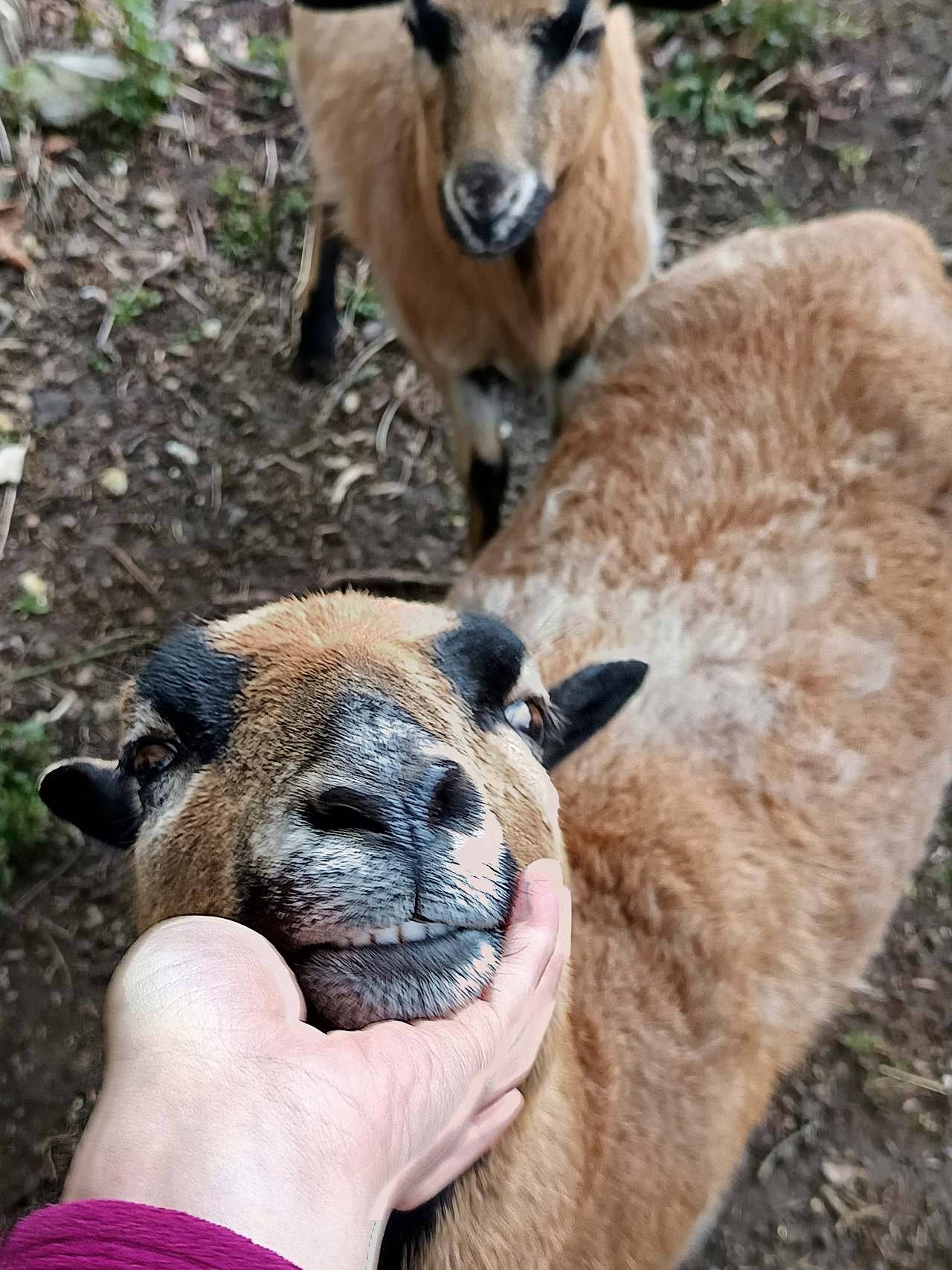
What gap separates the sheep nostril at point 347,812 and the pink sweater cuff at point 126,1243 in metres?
0.43

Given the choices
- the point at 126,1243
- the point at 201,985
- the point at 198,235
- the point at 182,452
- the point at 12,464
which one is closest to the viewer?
the point at 126,1243

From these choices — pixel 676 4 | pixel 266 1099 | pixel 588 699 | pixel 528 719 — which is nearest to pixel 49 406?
pixel 676 4

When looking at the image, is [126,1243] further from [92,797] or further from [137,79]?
[137,79]

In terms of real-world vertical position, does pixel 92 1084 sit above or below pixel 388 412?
below

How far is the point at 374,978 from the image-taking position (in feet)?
4.01

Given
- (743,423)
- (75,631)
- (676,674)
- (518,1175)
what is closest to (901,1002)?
(676,674)

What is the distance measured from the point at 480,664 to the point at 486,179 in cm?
185

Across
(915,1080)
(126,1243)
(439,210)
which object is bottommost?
(915,1080)

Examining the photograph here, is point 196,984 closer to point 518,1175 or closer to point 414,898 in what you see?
Answer: point 414,898

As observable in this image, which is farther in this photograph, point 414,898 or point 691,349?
point 691,349

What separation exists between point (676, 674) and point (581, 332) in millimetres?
1752

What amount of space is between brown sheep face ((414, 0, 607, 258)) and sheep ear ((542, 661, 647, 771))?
1.57 m

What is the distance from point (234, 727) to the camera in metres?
1.42

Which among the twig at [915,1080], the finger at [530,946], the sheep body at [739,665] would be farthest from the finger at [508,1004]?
the twig at [915,1080]
